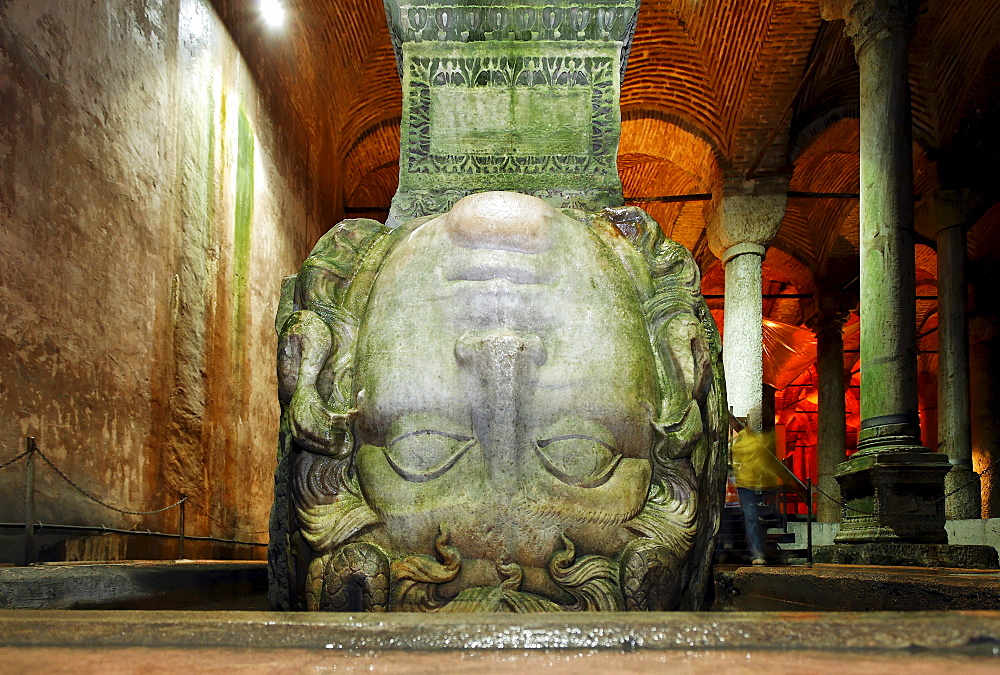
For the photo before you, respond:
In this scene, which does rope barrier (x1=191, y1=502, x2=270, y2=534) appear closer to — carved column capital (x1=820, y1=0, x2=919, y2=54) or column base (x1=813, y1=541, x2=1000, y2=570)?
column base (x1=813, y1=541, x2=1000, y2=570)

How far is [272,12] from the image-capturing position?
8.79 m

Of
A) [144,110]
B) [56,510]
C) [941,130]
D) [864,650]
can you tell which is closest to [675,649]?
[864,650]

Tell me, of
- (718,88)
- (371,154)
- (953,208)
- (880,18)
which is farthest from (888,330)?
(371,154)

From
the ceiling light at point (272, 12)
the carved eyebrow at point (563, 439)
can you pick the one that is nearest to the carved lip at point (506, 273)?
the carved eyebrow at point (563, 439)

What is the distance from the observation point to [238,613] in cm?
133

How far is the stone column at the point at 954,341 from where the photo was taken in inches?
412

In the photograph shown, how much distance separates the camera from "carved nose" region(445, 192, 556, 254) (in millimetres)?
2051

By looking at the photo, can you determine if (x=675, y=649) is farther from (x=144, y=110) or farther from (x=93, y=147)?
(x=144, y=110)

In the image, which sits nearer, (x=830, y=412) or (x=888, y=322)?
(x=888, y=322)

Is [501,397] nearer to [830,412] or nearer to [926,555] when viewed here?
[926,555]

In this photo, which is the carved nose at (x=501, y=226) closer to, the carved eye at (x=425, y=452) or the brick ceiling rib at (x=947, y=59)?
the carved eye at (x=425, y=452)

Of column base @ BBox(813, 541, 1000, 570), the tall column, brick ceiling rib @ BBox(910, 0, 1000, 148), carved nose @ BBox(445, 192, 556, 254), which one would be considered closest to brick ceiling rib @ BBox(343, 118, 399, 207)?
the tall column

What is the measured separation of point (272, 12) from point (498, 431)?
806 centimetres

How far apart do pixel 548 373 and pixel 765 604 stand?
5.48 feet
